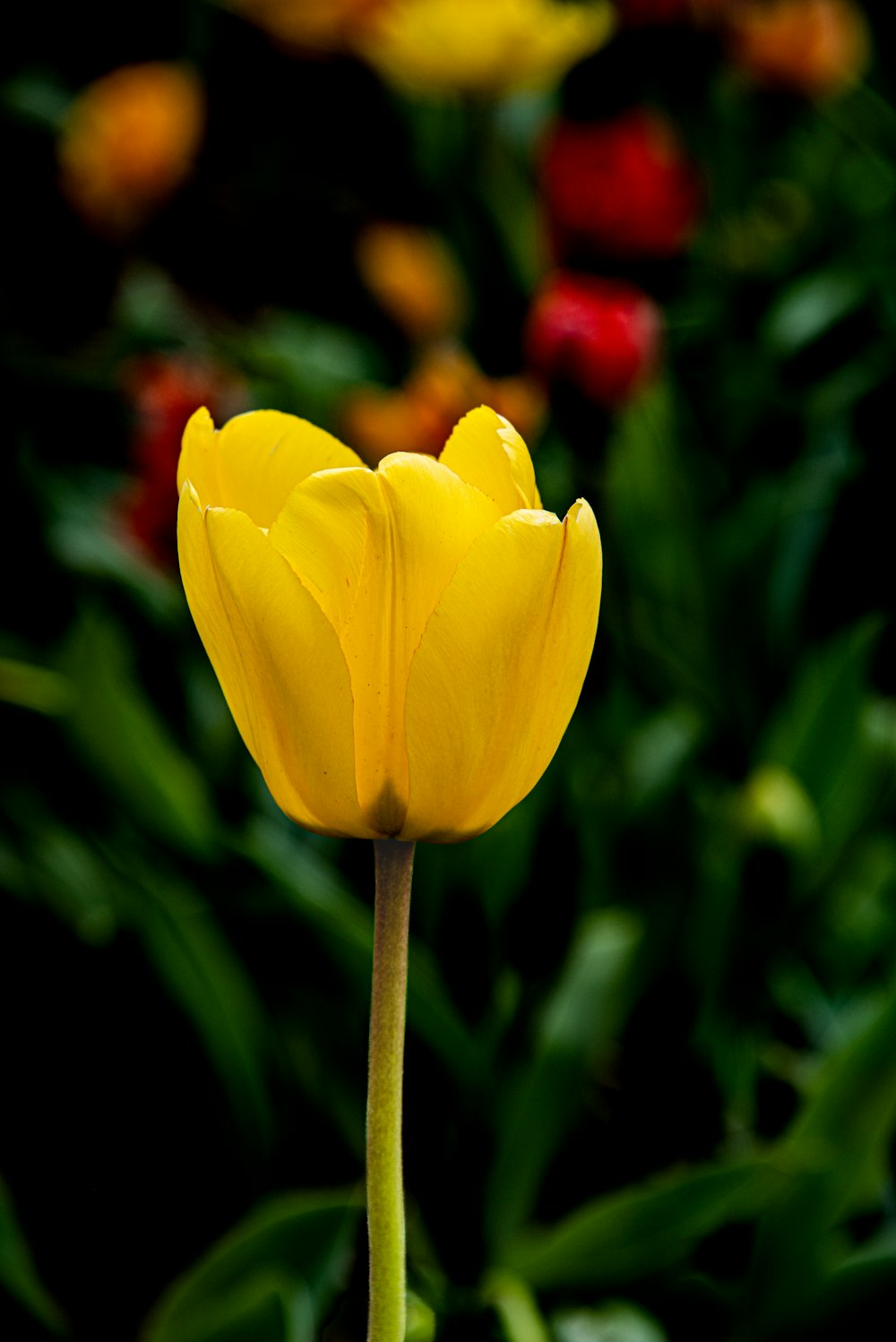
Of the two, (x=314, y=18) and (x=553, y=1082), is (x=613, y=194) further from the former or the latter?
(x=553, y=1082)

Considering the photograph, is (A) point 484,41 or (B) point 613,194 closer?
(B) point 613,194

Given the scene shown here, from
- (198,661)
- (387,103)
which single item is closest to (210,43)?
(387,103)

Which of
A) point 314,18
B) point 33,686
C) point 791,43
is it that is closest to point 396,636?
point 33,686

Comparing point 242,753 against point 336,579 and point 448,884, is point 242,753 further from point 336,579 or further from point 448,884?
point 336,579

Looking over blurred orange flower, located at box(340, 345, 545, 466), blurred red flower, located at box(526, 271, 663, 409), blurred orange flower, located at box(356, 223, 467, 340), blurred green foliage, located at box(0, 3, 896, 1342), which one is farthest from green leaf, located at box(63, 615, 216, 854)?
blurred orange flower, located at box(356, 223, 467, 340)

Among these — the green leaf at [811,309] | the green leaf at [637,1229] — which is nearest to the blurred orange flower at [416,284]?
the green leaf at [811,309]

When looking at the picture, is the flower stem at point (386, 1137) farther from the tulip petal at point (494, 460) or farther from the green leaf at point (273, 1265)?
the green leaf at point (273, 1265)
